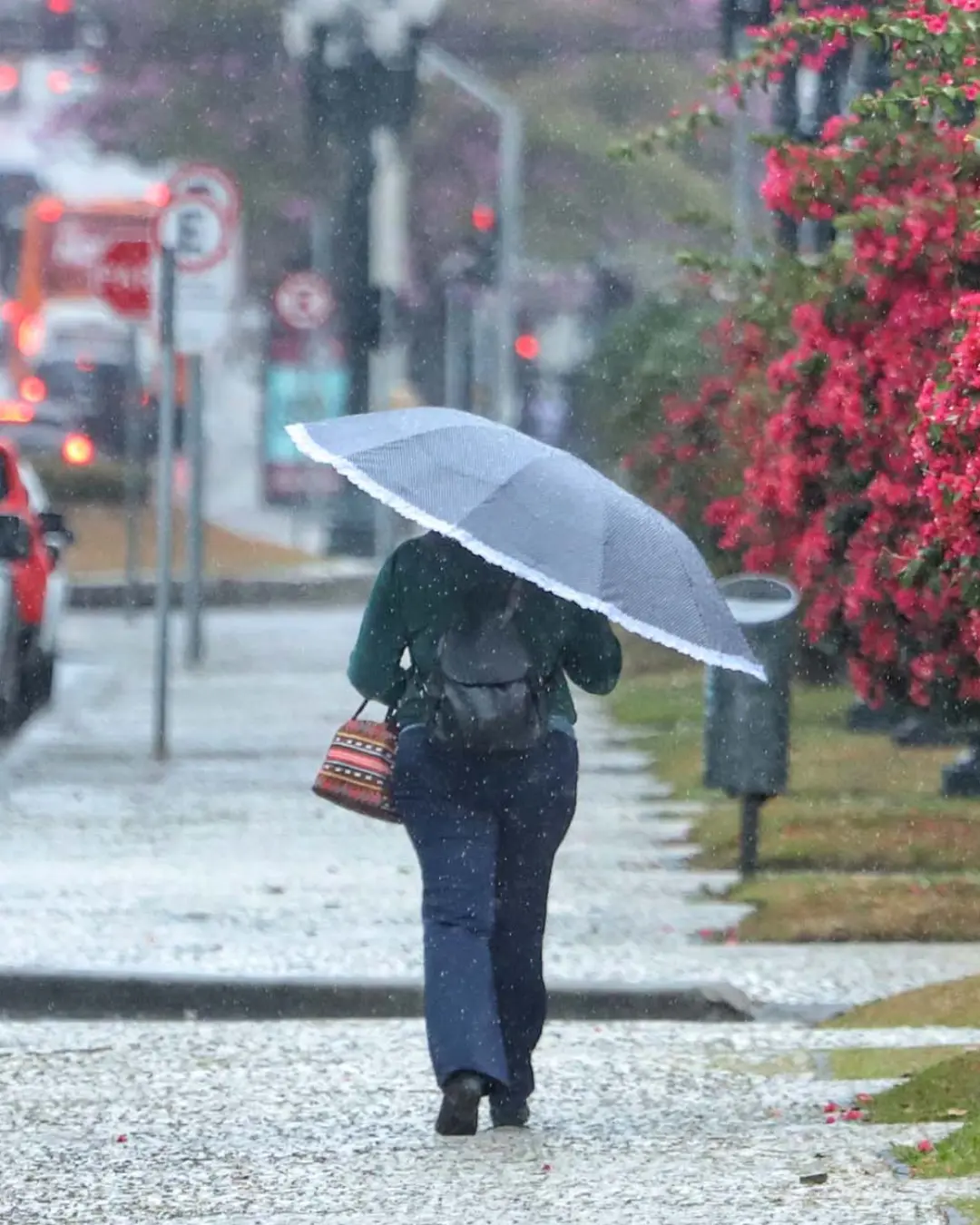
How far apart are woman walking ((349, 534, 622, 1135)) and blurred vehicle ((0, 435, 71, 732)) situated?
10.6m

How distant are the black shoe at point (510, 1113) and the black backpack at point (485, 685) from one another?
0.79 meters

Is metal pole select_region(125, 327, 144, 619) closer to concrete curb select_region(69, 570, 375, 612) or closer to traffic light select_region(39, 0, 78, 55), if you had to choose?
concrete curb select_region(69, 570, 375, 612)

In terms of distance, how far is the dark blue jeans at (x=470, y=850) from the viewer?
7.24m

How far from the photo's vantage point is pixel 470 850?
287 inches

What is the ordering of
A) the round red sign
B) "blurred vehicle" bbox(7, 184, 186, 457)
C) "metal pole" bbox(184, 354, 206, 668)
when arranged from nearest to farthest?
the round red sign < "metal pole" bbox(184, 354, 206, 668) < "blurred vehicle" bbox(7, 184, 186, 457)

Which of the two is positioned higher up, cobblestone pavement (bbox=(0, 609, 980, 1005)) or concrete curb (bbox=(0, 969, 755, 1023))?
concrete curb (bbox=(0, 969, 755, 1023))

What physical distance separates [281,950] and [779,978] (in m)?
1.49

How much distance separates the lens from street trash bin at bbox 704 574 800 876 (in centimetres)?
1164

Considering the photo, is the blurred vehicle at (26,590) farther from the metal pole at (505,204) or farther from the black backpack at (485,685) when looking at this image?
the metal pole at (505,204)

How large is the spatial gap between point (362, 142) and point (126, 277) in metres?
14.8

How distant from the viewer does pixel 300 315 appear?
29453 mm

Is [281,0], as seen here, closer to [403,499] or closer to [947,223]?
[947,223]

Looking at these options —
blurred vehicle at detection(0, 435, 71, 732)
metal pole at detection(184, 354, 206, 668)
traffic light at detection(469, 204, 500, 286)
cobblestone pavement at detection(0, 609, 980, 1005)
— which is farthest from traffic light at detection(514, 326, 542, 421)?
cobblestone pavement at detection(0, 609, 980, 1005)

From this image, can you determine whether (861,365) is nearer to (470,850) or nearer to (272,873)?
(272,873)
